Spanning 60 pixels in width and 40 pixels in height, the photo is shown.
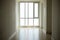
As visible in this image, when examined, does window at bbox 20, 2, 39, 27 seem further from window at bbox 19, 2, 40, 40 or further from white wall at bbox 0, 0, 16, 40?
white wall at bbox 0, 0, 16, 40

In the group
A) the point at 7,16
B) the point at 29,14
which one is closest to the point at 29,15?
the point at 29,14

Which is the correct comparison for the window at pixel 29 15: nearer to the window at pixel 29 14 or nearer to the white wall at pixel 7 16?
the window at pixel 29 14

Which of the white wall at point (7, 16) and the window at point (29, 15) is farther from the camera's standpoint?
the window at point (29, 15)

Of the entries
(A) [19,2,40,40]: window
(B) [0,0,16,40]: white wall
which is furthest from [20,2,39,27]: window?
(B) [0,0,16,40]: white wall

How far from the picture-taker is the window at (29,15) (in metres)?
12.6

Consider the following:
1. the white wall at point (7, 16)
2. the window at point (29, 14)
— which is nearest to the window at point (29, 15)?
the window at point (29, 14)

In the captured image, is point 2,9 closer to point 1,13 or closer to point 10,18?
point 1,13

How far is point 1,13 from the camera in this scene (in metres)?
7.64

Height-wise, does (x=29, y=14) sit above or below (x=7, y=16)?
above

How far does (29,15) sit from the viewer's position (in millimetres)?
12852

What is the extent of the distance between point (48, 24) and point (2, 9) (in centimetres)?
319

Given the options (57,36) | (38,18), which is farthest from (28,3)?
(57,36)

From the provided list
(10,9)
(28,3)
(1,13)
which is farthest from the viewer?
(28,3)

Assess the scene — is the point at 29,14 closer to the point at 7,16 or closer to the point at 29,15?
the point at 29,15
